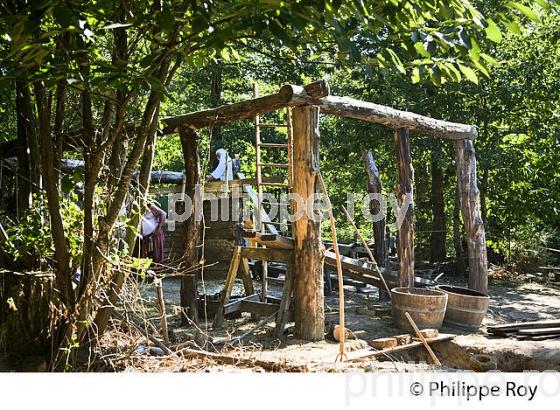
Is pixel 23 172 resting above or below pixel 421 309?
above

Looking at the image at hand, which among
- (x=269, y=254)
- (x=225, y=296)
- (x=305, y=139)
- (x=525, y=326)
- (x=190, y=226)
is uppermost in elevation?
(x=305, y=139)

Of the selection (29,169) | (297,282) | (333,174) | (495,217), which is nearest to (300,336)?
(297,282)

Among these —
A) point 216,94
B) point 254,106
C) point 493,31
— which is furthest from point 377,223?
point 493,31

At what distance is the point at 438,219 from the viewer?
536 inches

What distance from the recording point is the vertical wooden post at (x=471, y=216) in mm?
8805

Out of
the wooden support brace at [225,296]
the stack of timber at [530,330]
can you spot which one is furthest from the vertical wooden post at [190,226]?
the stack of timber at [530,330]

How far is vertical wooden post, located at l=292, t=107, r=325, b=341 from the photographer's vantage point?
20.9 feet

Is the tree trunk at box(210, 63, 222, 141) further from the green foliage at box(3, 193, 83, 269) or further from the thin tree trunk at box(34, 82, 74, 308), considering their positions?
the thin tree trunk at box(34, 82, 74, 308)

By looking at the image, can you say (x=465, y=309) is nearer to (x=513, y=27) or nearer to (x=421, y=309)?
(x=421, y=309)

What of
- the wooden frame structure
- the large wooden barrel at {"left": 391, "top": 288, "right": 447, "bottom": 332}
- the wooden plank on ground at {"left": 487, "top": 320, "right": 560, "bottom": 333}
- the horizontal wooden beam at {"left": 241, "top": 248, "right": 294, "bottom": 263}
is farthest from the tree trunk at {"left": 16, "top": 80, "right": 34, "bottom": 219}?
the wooden plank on ground at {"left": 487, "top": 320, "right": 560, "bottom": 333}

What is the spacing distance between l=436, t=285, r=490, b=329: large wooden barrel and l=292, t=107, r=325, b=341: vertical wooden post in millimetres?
2014

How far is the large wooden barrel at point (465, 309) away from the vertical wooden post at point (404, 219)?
75cm

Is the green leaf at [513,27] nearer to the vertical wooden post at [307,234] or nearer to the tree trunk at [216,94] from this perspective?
the vertical wooden post at [307,234]

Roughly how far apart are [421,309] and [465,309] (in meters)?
0.79
